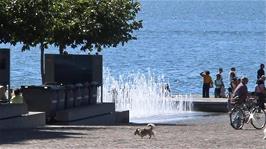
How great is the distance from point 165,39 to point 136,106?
90.5 metres

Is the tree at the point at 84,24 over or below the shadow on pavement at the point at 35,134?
over

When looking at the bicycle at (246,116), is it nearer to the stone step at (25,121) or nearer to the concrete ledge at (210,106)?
the stone step at (25,121)

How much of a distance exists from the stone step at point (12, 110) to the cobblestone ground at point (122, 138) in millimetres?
813

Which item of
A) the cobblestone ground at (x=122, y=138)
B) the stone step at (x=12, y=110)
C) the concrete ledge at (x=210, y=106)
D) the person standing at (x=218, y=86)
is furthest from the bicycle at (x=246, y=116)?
the person standing at (x=218, y=86)

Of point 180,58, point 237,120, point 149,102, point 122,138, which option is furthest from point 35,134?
point 180,58

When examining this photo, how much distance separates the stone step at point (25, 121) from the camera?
24.0m

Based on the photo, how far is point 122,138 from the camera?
21.5m

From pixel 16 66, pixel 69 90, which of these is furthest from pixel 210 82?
pixel 16 66

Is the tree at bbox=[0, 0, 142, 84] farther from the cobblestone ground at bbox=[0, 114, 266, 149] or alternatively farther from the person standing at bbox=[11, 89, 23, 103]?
the cobblestone ground at bbox=[0, 114, 266, 149]

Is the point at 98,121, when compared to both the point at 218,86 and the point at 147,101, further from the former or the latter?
the point at 218,86

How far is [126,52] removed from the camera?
101375 mm

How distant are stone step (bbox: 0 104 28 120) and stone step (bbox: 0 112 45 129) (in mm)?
87

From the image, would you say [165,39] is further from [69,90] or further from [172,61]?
[69,90]

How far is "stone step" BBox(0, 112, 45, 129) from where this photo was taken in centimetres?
2400
